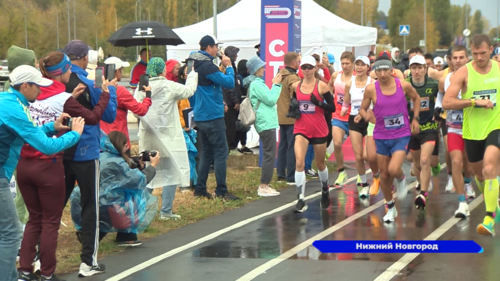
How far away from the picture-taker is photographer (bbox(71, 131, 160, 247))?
8.00m

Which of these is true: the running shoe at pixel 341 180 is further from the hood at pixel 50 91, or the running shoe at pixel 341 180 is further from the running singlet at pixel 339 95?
the hood at pixel 50 91

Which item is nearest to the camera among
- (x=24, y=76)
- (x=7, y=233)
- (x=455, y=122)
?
(x=7, y=233)

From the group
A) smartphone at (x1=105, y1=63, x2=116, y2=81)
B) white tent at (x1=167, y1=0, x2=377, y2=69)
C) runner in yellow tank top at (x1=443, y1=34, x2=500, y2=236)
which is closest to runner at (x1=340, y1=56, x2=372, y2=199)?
runner in yellow tank top at (x1=443, y1=34, x2=500, y2=236)

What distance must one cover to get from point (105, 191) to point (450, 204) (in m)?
5.01

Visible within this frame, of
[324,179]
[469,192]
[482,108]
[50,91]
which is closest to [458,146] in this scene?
[482,108]

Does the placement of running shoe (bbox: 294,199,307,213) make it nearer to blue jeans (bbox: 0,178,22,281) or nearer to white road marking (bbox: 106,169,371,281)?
white road marking (bbox: 106,169,371,281)

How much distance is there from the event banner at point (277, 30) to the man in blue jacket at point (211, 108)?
345 centimetres

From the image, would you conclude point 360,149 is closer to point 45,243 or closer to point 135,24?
point 135,24

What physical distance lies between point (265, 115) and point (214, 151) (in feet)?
4.93

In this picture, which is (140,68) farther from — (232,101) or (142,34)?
(232,101)

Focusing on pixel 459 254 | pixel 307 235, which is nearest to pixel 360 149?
pixel 307 235

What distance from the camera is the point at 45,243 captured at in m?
6.70

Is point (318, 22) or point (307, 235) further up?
point (318, 22)

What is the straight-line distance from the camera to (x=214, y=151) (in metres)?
11.2
